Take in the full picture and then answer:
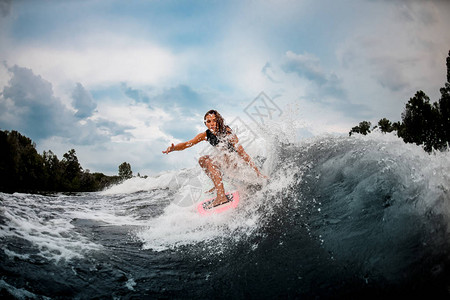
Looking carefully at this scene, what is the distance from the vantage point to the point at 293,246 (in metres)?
2.88

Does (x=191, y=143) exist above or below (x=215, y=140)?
above

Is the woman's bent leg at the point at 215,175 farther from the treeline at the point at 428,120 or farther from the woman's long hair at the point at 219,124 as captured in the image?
the treeline at the point at 428,120

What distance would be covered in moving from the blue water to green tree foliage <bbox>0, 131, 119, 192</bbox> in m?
23.3

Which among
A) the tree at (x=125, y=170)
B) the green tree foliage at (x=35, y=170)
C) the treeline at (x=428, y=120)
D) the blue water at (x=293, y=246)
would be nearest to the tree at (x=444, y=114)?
the treeline at (x=428, y=120)

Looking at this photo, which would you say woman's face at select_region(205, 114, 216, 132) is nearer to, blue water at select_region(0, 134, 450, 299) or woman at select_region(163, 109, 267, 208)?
woman at select_region(163, 109, 267, 208)

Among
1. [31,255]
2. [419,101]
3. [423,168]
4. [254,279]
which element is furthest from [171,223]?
[419,101]

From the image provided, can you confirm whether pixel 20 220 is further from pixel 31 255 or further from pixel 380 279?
pixel 380 279

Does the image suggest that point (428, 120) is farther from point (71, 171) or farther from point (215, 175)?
point (71, 171)

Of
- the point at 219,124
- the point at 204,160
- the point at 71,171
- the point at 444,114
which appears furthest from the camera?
the point at 71,171

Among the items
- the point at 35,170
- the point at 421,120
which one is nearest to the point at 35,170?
the point at 35,170

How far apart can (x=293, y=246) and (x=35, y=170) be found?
33.7 m

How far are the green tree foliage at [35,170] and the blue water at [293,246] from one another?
2331 centimetres

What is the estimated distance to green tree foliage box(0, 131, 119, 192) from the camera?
23.6 meters

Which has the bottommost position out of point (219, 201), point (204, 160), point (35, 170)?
point (219, 201)
